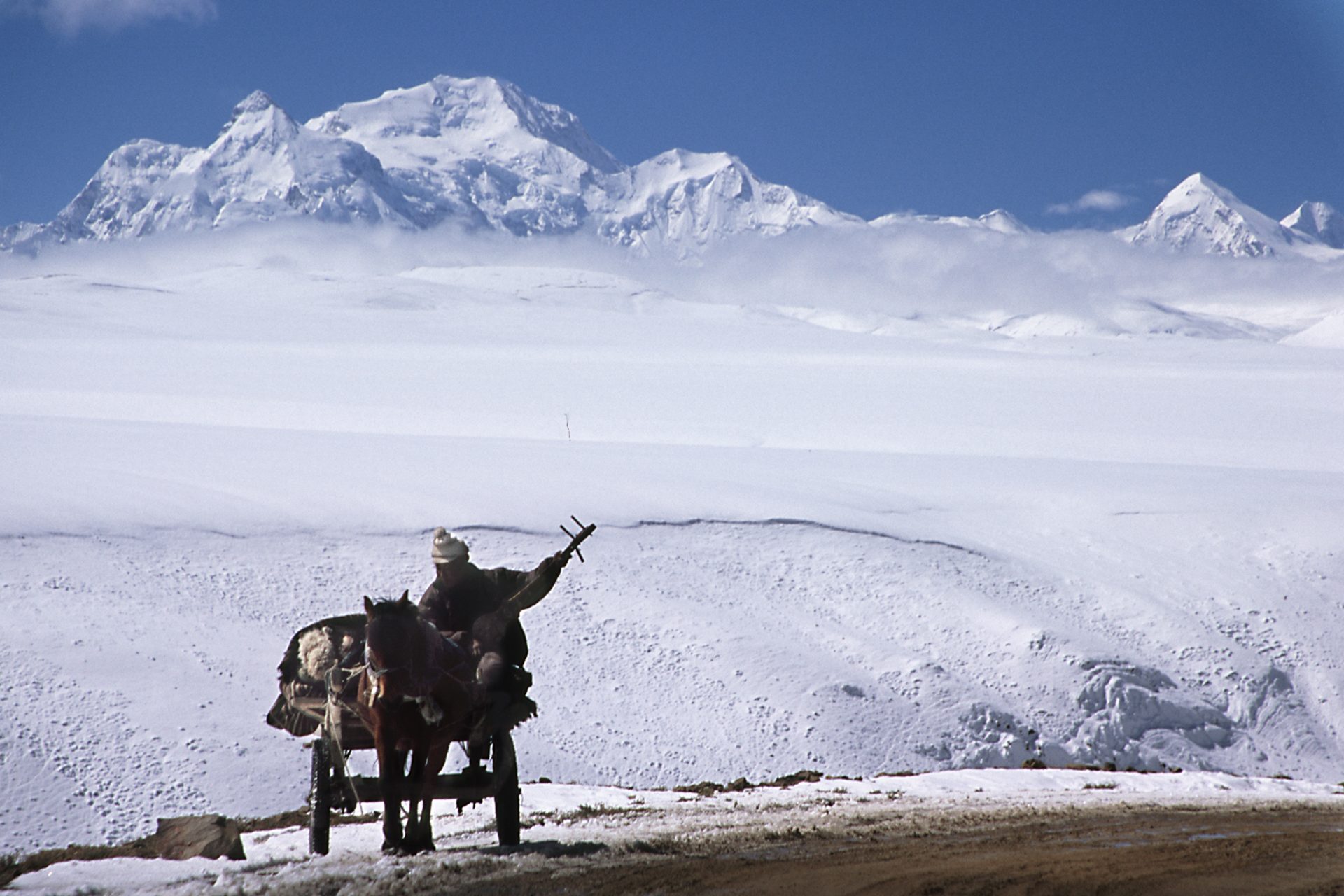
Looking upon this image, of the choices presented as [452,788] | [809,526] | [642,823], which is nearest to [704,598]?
[809,526]

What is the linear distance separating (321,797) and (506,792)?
137 centimetres

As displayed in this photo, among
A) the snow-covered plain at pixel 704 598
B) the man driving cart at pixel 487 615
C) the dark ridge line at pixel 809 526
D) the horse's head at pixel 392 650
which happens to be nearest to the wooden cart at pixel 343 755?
the man driving cart at pixel 487 615

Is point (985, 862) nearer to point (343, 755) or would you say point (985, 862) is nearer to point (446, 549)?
point (446, 549)

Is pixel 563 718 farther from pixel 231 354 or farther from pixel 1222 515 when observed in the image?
pixel 231 354

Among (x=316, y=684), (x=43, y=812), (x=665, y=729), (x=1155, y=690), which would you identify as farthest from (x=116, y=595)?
(x=1155, y=690)

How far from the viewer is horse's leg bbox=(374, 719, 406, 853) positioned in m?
7.71

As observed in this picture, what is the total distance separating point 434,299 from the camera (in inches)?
4427

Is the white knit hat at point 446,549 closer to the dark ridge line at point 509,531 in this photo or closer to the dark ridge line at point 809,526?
the dark ridge line at point 509,531

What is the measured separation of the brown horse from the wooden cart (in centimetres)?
21

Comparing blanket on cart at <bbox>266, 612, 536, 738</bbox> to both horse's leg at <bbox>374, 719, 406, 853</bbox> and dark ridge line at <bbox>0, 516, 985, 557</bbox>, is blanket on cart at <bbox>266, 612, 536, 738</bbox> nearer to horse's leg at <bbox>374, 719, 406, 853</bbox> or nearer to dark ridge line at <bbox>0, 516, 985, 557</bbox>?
horse's leg at <bbox>374, 719, 406, 853</bbox>

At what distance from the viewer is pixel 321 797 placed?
344 inches

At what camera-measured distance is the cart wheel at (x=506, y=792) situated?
28.7 ft

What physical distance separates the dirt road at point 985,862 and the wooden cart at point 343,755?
3.22 feet

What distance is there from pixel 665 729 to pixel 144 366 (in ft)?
164
